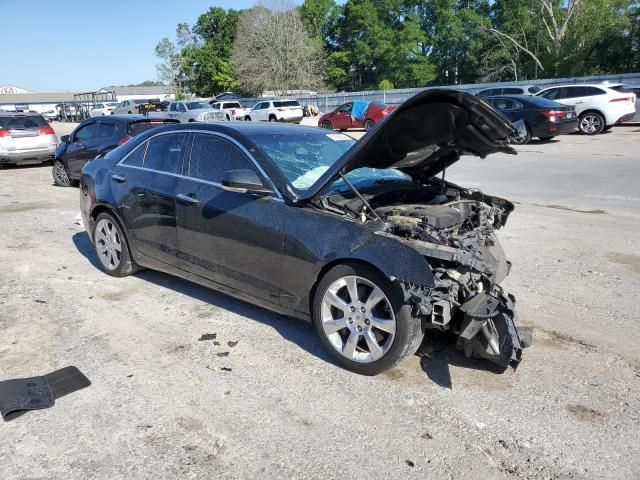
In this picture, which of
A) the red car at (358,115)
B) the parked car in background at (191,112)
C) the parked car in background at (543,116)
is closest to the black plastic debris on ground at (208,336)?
the parked car in background at (543,116)

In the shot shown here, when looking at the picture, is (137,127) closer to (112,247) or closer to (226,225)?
(112,247)

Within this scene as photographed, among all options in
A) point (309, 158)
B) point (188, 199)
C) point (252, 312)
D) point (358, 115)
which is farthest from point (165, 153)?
point (358, 115)

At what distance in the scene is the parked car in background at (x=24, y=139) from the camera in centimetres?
1491

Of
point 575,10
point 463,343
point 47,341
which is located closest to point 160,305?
point 47,341

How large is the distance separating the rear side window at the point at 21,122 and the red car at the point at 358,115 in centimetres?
1413

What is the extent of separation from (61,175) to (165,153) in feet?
27.7

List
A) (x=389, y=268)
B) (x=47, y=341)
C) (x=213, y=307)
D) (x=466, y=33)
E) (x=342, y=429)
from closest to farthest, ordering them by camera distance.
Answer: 1. (x=342, y=429)
2. (x=389, y=268)
3. (x=47, y=341)
4. (x=213, y=307)
5. (x=466, y=33)

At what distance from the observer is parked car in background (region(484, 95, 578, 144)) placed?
58.6ft

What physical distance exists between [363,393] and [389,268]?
31.6 inches

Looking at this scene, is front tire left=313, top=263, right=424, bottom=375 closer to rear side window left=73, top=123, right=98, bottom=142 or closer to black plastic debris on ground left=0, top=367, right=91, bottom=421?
black plastic debris on ground left=0, top=367, right=91, bottom=421

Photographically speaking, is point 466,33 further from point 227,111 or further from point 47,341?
point 47,341

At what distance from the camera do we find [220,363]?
12.4 feet

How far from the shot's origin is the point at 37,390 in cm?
344

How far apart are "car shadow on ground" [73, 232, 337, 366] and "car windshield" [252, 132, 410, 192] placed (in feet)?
3.78
